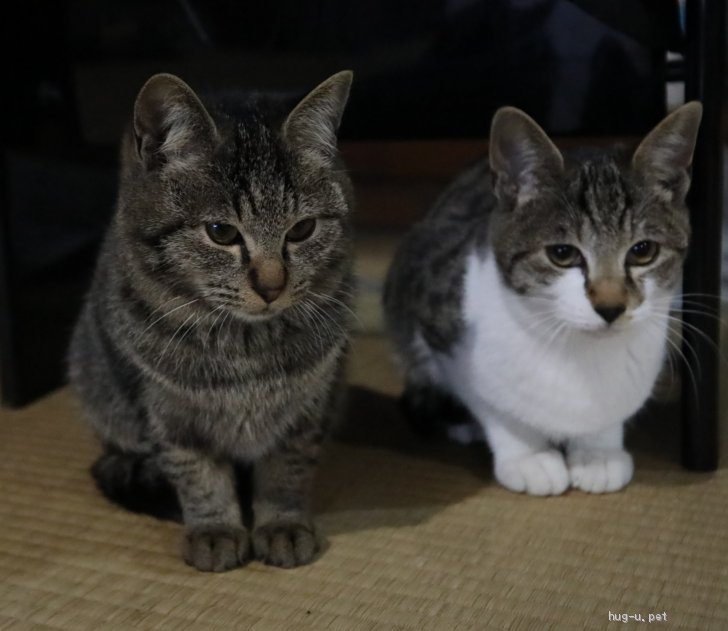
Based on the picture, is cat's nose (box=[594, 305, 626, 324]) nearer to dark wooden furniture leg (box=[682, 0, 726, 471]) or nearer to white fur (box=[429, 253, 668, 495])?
white fur (box=[429, 253, 668, 495])

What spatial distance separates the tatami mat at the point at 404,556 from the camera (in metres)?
1.10

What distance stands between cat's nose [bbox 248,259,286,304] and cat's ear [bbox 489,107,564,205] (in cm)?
42

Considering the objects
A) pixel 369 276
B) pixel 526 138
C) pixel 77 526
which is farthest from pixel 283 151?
pixel 369 276

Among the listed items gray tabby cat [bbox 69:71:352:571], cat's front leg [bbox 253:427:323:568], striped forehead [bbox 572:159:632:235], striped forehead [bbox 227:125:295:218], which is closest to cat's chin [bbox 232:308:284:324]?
gray tabby cat [bbox 69:71:352:571]

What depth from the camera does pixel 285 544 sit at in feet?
3.98

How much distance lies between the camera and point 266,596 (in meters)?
1.14

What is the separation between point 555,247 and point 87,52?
104 centimetres

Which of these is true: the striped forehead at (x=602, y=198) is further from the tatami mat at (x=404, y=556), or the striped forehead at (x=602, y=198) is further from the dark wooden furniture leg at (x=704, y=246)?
the tatami mat at (x=404, y=556)

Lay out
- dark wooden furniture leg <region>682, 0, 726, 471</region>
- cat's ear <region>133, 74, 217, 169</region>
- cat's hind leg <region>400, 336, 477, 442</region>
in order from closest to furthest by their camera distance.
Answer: cat's ear <region>133, 74, 217, 169</region> < dark wooden furniture leg <region>682, 0, 726, 471</region> < cat's hind leg <region>400, 336, 477, 442</region>

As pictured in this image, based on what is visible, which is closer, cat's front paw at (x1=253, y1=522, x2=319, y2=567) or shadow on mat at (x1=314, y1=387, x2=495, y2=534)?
cat's front paw at (x1=253, y1=522, x2=319, y2=567)

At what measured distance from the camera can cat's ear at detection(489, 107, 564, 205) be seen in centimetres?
128

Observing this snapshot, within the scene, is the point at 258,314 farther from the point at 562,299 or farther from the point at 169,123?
the point at 562,299

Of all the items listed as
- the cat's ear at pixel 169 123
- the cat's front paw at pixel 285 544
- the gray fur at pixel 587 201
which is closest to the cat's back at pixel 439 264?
the gray fur at pixel 587 201

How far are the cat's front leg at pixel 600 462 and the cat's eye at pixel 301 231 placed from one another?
0.60 metres
